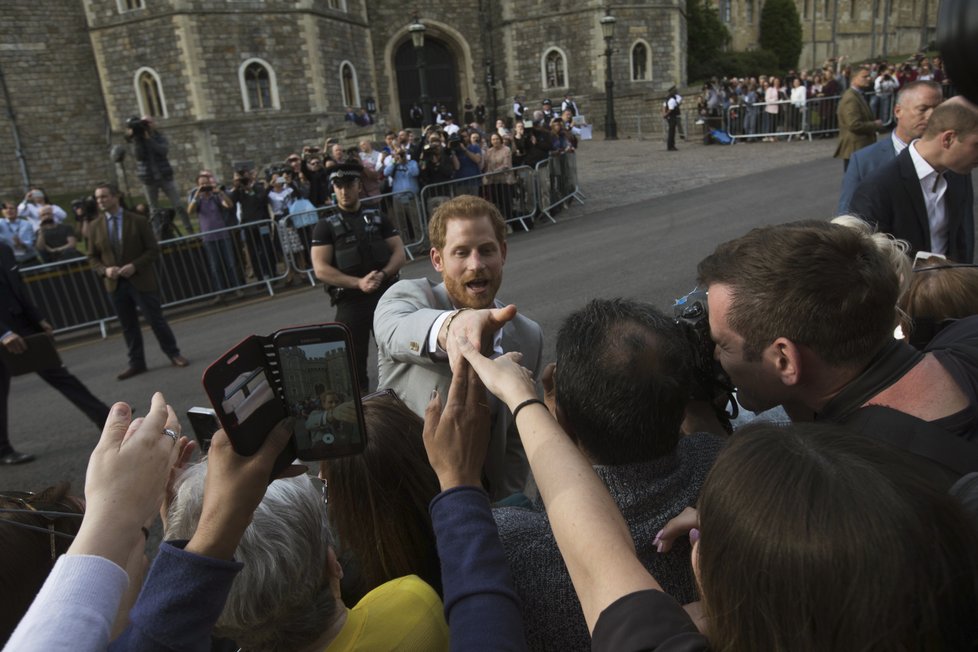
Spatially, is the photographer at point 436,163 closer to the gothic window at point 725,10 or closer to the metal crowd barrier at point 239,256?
the metal crowd barrier at point 239,256

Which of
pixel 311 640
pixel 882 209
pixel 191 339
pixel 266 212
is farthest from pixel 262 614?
pixel 266 212

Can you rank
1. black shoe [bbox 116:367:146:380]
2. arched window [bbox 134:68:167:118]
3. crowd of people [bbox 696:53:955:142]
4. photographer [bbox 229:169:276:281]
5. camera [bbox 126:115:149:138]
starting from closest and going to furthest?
black shoe [bbox 116:367:146:380] < photographer [bbox 229:169:276:281] < camera [bbox 126:115:149:138] < crowd of people [bbox 696:53:955:142] < arched window [bbox 134:68:167:118]

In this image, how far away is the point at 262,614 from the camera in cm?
125

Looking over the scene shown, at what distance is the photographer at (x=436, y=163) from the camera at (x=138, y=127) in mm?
5054

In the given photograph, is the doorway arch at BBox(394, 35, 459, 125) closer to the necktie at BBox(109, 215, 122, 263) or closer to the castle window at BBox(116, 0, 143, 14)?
the castle window at BBox(116, 0, 143, 14)

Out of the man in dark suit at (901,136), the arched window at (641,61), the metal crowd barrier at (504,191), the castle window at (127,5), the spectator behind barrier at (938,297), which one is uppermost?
the castle window at (127,5)

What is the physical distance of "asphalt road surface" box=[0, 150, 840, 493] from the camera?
5.57 metres

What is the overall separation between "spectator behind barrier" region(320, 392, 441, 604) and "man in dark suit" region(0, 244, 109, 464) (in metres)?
4.32

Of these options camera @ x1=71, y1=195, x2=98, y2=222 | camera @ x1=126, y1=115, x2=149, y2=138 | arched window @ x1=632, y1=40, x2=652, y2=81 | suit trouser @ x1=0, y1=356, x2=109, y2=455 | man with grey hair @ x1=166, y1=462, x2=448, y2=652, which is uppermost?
arched window @ x1=632, y1=40, x2=652, y2=81

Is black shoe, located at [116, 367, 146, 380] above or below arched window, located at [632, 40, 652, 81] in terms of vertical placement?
below

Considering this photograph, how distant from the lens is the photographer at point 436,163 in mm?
11445

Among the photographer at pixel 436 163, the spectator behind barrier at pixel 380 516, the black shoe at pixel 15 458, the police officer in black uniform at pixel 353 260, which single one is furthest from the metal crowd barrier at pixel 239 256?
the spectator behind barrier at pixel 380 516

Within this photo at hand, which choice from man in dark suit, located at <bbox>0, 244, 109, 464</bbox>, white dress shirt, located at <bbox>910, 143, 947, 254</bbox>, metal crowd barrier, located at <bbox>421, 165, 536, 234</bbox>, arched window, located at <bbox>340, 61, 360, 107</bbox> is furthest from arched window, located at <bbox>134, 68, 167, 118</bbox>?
white dress shirt, located at <bbox>910, 143, 947, 254</bbox>

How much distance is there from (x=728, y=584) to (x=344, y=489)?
1087 millimetres
